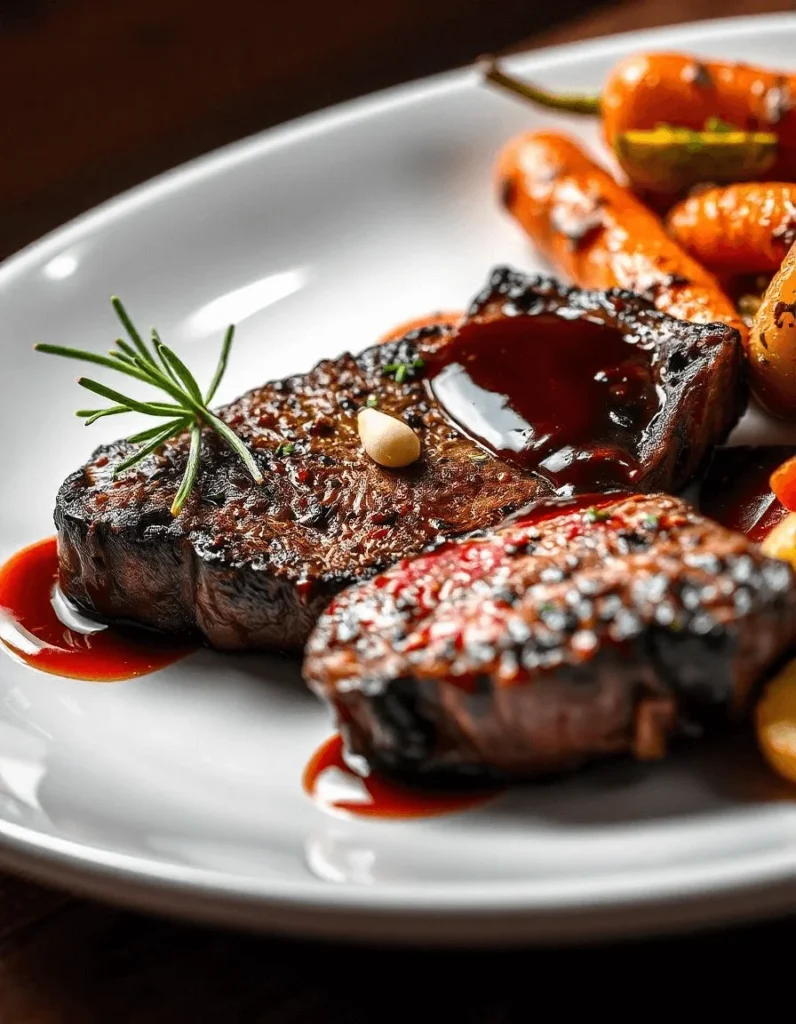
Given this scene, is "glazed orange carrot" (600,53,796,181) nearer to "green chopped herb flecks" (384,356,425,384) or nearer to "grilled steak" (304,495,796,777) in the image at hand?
"green chopped herb flecks" (384,356,425,384)

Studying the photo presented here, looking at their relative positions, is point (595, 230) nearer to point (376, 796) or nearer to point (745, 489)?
point (745, 489)

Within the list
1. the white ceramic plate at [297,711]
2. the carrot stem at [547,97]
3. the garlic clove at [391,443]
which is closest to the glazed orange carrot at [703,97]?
the carrot stem at [547,97]

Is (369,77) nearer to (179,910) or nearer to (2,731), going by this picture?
(2,731)

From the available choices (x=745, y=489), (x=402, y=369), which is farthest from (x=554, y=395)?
(x=745, y=489)

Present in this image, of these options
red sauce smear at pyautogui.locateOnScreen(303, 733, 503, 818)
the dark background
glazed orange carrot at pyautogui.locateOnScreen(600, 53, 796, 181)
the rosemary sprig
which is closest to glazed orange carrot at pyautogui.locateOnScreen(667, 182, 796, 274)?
glazed orange carrot at pyautogui.locateOnScreen(600, 53, 796, 181)

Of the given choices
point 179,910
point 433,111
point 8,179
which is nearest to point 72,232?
point 433,111
